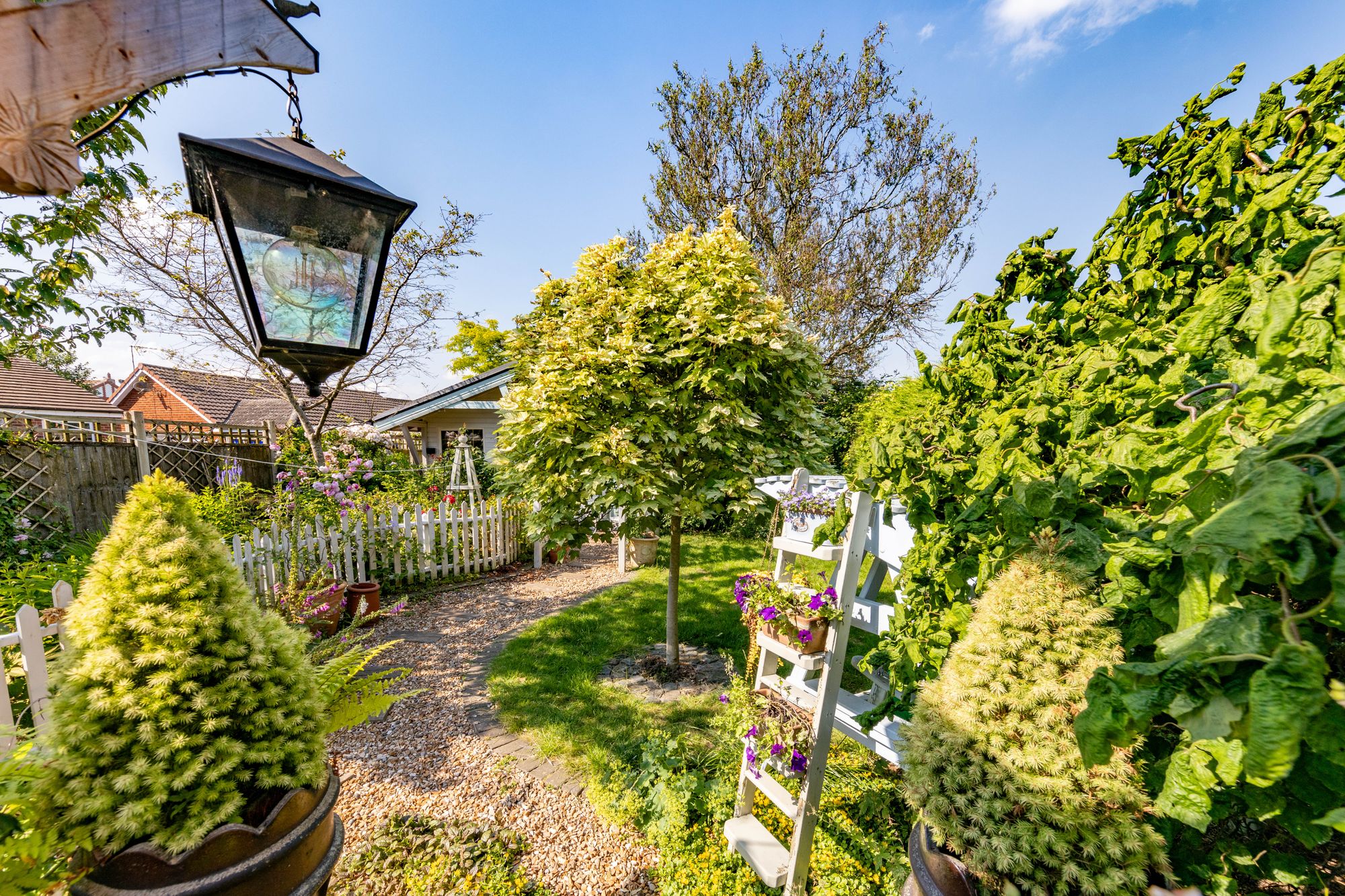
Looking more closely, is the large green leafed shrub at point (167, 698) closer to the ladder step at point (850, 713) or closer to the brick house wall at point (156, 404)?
the ladder step at point (850, 713)

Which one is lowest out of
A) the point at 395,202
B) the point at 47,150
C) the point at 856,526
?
the point at 856,526

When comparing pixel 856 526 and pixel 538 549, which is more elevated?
pixel 856 526

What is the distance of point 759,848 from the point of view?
2.42 metres

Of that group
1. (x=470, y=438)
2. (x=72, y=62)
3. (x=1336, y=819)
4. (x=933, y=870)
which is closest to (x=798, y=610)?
(x=933, y=870)

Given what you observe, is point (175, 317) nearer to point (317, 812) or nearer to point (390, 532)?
point (390, 532)

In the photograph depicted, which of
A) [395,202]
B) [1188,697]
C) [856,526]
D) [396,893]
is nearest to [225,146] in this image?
[395,202]

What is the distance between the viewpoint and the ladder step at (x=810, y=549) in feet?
7.68

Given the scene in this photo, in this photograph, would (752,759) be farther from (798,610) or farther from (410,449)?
(410,449)

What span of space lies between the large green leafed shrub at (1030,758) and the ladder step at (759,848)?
4.72 ft

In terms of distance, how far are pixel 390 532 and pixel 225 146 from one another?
6.40 m

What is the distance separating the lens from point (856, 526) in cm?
233

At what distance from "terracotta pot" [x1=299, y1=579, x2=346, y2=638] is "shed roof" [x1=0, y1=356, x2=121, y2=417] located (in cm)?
1590

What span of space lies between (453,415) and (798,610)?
39.7 feet

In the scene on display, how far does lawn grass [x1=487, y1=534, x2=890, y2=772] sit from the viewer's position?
3.58m
